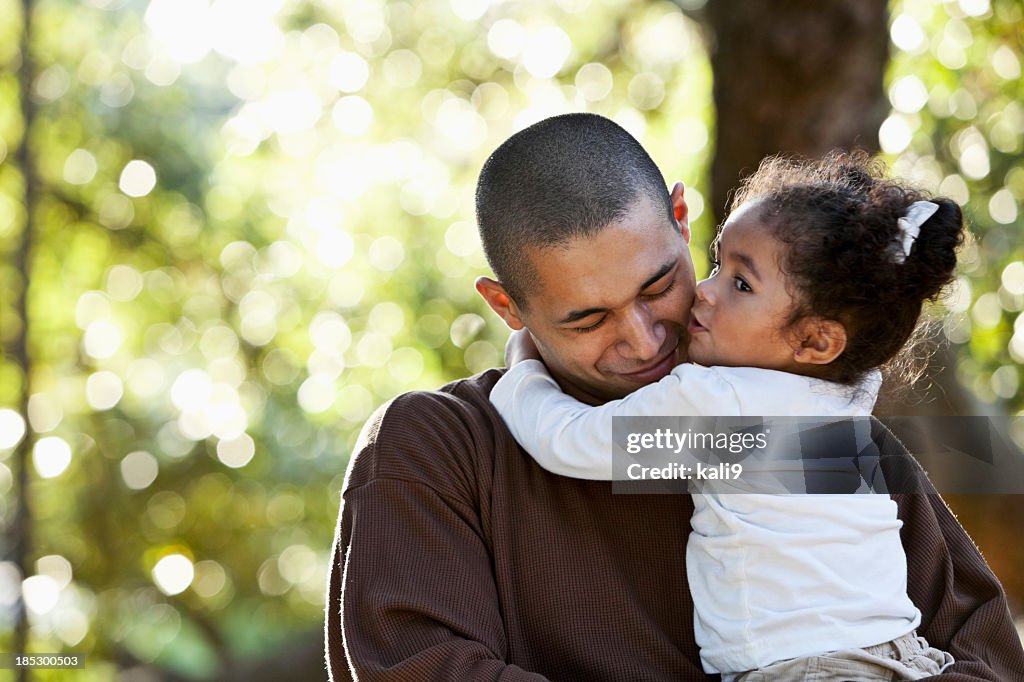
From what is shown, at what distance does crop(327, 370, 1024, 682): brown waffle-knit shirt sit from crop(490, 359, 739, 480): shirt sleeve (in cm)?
10

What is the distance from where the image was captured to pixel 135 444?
7.95 m

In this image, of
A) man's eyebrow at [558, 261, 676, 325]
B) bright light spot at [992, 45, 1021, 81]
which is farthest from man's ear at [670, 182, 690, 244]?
bright light spot at [992, 45, 1021, 81]

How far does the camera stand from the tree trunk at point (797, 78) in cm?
483

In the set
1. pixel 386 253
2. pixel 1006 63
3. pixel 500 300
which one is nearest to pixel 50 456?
pixel 386 253

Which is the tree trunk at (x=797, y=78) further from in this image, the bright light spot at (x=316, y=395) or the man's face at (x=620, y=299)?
the bright light spot at (x=316, y=395)

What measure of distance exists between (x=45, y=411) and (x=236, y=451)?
1.47 metres

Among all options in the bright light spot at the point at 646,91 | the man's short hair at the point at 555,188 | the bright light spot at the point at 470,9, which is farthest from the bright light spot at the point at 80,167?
the man's short hair at the point at 555,188

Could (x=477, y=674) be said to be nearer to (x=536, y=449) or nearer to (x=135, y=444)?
(x=536, y=449)

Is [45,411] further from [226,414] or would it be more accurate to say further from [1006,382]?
[1006,382]

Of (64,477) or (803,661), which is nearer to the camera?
(803,661)

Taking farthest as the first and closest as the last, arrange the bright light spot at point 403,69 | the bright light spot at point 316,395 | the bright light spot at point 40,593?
1. the bright light spot at point 403,69
2. the bright light spot at point 316,395
3. the bright light spot at point 40,593

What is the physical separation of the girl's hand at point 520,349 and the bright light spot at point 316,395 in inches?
252

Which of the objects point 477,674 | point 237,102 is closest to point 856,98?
point 477,674

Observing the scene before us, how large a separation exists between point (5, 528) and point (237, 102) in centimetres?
405
